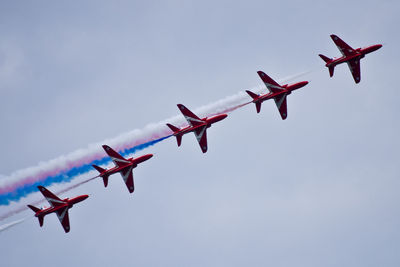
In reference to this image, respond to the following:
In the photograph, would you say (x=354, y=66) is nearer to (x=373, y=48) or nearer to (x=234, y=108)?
(x=373, y=48)

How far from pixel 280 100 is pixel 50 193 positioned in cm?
3225

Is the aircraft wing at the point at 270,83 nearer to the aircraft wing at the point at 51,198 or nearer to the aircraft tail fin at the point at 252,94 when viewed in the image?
the aircraft tail fin at the point at 252,94

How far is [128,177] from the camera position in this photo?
6812 cm

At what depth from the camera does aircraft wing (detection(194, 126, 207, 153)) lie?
223 feet

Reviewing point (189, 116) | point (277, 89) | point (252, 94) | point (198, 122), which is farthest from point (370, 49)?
point (189, 116)

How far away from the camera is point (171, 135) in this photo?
222 feet

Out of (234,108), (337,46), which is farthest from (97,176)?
(337,46)

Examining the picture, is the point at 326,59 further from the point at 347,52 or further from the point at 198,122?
the point at 198,122

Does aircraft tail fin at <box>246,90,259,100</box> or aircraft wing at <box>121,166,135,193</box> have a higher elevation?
aircraft tail fin at <box>246,90,259,100</box>

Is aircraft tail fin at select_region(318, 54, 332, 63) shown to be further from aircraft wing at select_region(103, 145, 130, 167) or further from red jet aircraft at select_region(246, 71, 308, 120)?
aircraft wing at select_region(103, 145, 130, 167)

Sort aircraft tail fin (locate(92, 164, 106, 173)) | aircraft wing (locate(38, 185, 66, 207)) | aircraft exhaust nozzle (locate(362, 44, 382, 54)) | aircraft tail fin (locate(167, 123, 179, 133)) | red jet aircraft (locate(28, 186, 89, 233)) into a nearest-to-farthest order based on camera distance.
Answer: aircraft tail fin (locate(92, 164, 106, 173)), aircraft tail fin (locate(167, 123, 179, 133)), red jet aircraft (locate(28, 186, 89, 233)), aircraft wing (locate(38, 185, 66, 207)), aircraft exhaust nozzle (locate(362, 44, 382, 54))

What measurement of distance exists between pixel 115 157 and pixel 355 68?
1346 inches

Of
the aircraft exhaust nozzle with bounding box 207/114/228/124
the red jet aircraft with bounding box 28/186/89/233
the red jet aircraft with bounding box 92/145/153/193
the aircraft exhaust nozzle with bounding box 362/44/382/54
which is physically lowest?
the red jet aircraft with bounding box 28/186/89/233

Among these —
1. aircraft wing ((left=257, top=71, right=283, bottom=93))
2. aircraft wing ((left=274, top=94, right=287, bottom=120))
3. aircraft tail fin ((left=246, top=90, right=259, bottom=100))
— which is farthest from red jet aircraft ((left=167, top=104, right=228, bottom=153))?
aircraft wing ((left=274, top=94, right=287, bottom=120))
